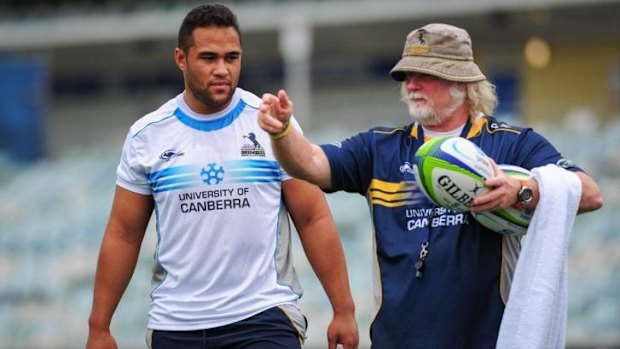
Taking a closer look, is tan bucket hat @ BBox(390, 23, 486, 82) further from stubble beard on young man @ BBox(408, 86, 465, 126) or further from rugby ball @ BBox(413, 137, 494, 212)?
rugby ball @ BBox(413, 137, 494, 212)

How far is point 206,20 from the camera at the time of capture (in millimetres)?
5625

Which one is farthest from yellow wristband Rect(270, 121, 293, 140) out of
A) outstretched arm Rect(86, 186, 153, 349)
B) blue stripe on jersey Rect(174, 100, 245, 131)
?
outstretched arm Rect(86, 186, 153, 349)

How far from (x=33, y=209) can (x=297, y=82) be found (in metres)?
5.70

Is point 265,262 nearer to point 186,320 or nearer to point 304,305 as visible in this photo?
point 186,320

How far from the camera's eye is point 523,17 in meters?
25.9

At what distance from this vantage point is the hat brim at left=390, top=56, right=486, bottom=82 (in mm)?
5117

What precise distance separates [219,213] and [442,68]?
1138 millimetres

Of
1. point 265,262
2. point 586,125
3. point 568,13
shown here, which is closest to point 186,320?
point 265,262

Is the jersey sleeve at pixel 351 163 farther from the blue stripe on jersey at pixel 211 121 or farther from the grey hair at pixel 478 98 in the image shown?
the blue stripe on jersey at pixel 211 121

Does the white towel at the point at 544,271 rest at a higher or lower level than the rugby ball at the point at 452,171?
lower

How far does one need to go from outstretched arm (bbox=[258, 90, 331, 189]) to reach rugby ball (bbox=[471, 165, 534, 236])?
610mm

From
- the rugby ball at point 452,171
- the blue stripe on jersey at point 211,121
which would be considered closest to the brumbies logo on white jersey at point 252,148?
the blue stripe on jersey at point 211,121

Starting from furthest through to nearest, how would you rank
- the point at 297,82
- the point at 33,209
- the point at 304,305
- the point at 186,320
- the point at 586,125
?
the point at 297,82
the point at 33,209
the point at 586,125
the point at 304,305
the point at 186,320

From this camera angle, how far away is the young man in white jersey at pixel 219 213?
5.63 metres
